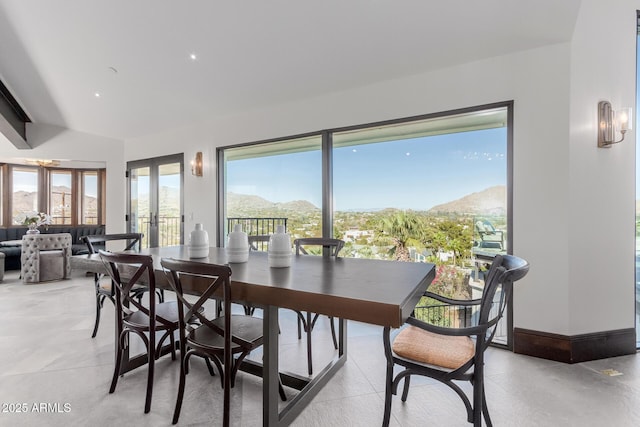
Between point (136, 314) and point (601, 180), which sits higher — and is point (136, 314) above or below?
below

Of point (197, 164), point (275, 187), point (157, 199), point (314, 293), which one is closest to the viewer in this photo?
point (314, 293)

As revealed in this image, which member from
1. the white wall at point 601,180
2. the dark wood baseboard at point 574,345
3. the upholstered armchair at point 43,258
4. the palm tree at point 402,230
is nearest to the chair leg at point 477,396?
the dark wood baseboard at point 574,345

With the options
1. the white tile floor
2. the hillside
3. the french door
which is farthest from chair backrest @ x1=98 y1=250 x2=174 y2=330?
the french door

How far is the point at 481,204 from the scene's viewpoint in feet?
10.0

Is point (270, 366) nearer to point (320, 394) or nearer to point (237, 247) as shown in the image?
point (320, 394)

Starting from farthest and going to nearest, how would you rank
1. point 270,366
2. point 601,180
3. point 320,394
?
point 601,180 < point 320,394 < point 270,366

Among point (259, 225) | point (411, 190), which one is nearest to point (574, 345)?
point (411, 190)

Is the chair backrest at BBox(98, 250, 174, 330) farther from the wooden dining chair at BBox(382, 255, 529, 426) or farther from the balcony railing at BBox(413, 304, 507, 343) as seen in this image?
the balcony railing at BBox(413, 304, 507, 343)

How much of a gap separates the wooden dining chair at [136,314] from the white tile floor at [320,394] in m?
0.21

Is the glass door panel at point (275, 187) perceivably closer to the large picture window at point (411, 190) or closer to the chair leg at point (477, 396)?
the large picture window at point (411, 190)

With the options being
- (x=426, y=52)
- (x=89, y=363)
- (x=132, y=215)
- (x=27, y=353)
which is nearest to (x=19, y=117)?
(x=132, y=215)

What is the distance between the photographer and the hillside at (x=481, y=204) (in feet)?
9.46

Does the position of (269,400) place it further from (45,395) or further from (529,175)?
(529,175)

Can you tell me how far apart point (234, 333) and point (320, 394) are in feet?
2.42
